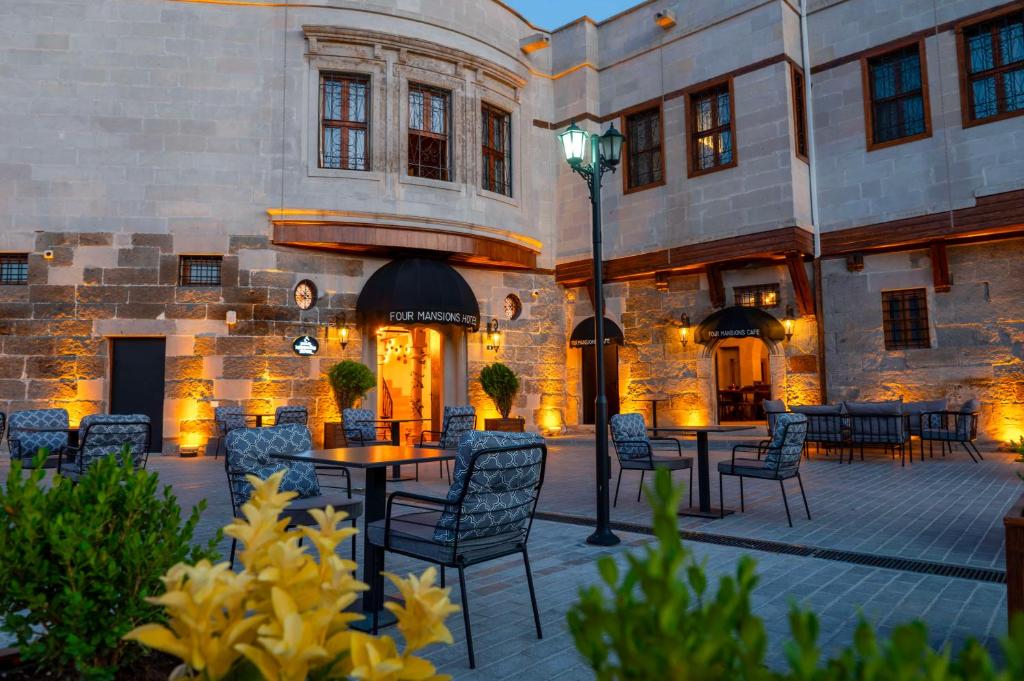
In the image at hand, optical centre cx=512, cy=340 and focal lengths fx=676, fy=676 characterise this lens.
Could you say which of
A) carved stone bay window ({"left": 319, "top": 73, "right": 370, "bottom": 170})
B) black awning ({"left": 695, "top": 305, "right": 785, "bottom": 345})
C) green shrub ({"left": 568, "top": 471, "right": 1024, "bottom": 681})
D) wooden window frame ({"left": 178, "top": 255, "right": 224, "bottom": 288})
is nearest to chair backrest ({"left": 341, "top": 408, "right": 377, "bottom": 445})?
wooden window frame ({"left": 178, "top": 255, "right": 224, "bottom": 288})

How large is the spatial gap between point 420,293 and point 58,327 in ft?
22.5

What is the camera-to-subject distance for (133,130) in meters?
13.3

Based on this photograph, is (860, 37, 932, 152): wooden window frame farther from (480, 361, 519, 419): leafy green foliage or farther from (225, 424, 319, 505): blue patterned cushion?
(225, 424, 319, 505): blue patterned cushion

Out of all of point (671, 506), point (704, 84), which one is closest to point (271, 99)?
point (704, 84)

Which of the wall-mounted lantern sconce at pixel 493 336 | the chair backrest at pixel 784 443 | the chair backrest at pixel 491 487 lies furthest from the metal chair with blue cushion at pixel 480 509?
the wall-mounted lantern sconce at pixel 493 336

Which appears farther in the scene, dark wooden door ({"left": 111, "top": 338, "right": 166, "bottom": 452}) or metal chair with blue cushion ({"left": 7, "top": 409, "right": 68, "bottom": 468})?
dark wooden door ({"left": 111, "top": 338, "right": 166, "bottom": 452})

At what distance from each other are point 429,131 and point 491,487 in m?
13.0

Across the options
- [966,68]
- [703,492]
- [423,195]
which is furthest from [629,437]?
[966,68]

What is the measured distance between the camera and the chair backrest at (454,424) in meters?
9.77

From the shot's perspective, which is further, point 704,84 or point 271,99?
point 704,84

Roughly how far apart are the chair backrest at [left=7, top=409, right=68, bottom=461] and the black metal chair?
41.1 feet

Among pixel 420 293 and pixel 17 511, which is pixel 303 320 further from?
pixel 17 511

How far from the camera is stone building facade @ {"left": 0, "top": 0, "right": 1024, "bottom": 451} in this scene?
1270 cm

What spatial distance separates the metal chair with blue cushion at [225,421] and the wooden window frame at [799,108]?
12405 mm
